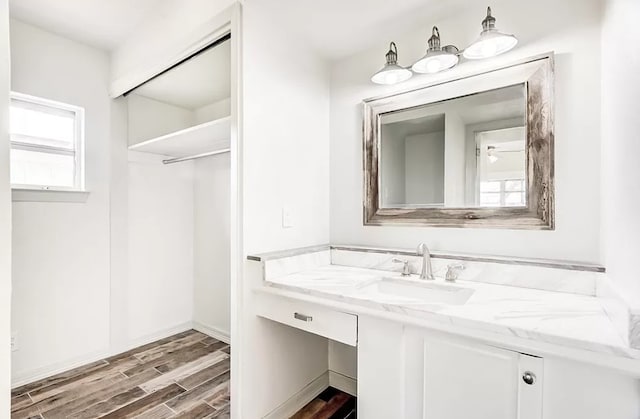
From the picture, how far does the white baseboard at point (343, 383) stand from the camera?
2.02 metres

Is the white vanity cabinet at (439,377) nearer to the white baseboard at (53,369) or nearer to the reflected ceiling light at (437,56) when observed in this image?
the reflected ceiling light at (437,56)

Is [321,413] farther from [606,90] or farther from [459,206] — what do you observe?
[606,90]

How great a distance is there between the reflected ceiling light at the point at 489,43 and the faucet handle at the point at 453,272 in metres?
1.04

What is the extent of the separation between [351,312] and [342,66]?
1.62m

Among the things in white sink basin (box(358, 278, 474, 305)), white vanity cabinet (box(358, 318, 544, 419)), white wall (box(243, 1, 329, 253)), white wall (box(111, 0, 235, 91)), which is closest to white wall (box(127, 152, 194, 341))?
white wall (box(111, 0, 235, 91))

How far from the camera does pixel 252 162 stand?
1650 mm

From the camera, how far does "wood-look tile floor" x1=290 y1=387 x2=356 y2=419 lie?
1827 mm

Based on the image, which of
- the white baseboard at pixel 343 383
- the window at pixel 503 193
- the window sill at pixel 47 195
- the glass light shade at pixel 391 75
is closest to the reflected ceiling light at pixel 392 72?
the glass light shade at pixel 391 75

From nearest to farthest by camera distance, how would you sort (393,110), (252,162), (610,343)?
(610,343) < (252,162) < (393,110)

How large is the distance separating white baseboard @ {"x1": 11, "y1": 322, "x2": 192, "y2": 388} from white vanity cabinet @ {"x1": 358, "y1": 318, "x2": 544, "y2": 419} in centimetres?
220

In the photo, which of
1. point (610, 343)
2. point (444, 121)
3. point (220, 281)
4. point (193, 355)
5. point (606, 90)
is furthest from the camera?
point (220, 281)

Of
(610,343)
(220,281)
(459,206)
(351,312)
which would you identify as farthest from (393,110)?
(220,281)

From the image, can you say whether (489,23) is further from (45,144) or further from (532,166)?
(45,144)

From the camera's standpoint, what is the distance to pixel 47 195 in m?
2.19
